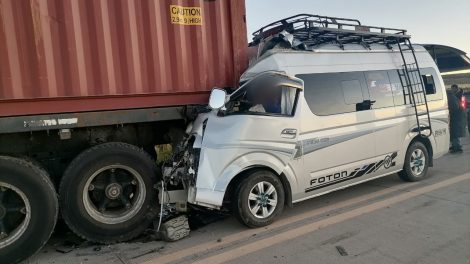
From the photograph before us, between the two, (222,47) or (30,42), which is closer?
(30,42)

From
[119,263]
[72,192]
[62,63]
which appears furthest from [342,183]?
[62,63]

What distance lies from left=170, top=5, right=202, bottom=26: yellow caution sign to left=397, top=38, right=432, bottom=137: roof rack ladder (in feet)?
11.6

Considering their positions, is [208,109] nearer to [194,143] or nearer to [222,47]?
[194,143]

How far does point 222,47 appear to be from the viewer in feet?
17.5

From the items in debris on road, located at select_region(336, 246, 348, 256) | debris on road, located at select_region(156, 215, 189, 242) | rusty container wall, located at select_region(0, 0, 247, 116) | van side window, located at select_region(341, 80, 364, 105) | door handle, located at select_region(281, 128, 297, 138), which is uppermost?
rusty container wall, located at select_region(0, 0, 247, 116)

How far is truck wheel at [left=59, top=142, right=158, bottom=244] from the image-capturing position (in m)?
4.36

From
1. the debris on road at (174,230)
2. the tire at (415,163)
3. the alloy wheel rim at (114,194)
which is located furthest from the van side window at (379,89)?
the alloy wheel rim at (114,194)

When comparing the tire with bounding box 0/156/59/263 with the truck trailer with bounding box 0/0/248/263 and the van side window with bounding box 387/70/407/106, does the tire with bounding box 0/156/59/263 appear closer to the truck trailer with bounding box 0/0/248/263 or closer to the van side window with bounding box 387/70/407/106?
the truck trailer with bounding box 0/0/248/263

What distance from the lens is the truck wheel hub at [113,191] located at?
4641mm

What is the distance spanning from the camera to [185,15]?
5.02 metres

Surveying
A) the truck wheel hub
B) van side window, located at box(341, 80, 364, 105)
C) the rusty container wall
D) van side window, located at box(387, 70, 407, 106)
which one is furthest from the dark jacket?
the truck wheel hub

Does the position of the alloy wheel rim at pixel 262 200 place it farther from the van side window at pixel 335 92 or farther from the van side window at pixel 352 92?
the van side window at pixel 352 92

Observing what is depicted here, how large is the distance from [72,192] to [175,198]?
1.20 m

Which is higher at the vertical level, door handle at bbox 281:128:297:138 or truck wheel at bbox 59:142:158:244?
door handle at bbox 281:128:297:138
